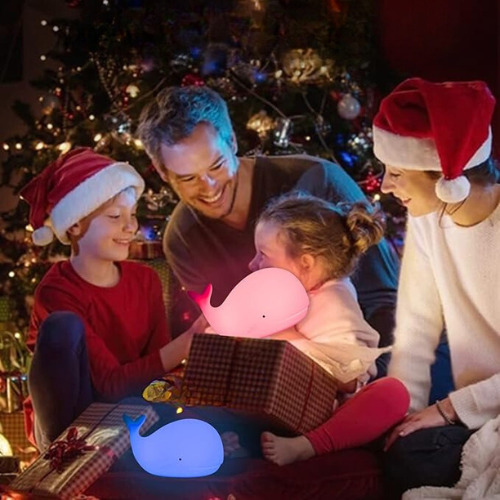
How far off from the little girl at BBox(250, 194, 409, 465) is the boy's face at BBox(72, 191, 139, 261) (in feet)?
1.35

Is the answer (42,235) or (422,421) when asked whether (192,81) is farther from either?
(422,421)

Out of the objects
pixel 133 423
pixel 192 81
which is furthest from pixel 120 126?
pixel 133 423

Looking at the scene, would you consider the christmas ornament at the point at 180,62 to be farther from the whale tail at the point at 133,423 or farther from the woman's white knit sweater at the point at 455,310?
the whale tail at the point at 133,423

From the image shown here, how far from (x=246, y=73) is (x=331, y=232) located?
3.15ft

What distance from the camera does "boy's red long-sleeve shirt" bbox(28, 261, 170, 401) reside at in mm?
2939

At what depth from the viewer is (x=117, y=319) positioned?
3.03 m

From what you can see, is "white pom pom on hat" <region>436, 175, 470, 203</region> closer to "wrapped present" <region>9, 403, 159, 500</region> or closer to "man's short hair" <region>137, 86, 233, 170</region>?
"man's short hair" <region>137, 86, 233, 170</region>

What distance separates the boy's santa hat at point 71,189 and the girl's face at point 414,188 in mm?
804

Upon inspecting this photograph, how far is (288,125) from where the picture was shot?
3521 mm

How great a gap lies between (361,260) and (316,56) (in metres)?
0.83

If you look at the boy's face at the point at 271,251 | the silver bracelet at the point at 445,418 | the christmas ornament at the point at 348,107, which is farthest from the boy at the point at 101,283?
the christmas ornament at the point at 348,107

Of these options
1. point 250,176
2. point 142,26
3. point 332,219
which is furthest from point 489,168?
point 142,26

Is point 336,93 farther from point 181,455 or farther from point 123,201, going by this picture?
point 181,455

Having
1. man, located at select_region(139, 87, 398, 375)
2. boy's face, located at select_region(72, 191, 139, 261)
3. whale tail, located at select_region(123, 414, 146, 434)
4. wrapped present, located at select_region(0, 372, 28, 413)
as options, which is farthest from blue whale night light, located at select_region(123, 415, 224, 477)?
wrapped present, located at select_region(0, 372, 28, 413)
